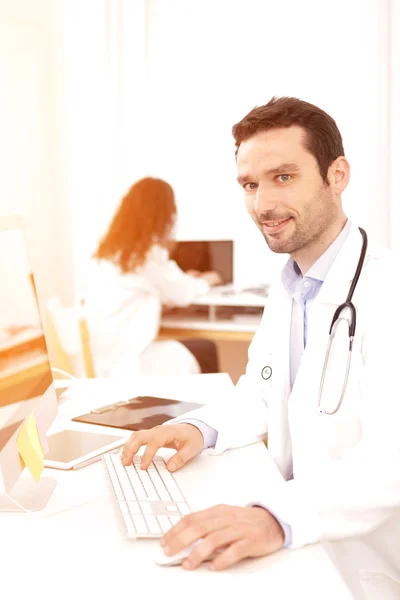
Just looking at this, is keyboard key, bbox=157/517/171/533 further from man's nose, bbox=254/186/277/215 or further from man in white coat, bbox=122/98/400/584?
man's nose, bbox=254/186/277/215

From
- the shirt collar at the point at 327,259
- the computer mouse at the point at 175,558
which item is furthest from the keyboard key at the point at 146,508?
the shirt collar at the point at 327,259

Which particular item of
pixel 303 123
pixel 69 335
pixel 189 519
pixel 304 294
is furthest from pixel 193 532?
pixel 69 335

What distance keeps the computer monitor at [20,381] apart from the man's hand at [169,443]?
0.46 feet

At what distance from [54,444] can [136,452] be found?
230 millimetres

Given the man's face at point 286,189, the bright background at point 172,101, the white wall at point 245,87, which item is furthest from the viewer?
the white wall at point 245,87

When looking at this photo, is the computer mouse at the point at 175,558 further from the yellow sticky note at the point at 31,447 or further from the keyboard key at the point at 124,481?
the yellow sticky note at the point at 31,447

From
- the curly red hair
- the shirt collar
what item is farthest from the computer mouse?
the curly red hair

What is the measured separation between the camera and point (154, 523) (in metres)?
0.81

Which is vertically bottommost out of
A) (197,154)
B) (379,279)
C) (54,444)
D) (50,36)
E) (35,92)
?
(54,444)

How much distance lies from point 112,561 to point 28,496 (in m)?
0.27

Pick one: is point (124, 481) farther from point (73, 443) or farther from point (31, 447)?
point (73, 443)

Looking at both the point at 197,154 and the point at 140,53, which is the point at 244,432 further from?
the point at 140,53

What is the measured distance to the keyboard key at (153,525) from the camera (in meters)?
0.79

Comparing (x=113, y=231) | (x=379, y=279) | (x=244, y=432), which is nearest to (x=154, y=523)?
(x=244, y=432)
